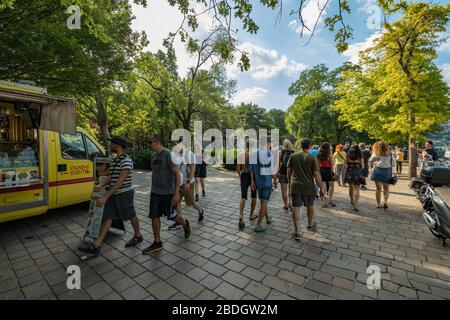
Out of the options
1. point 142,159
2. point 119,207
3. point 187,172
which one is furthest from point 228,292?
point 142,159

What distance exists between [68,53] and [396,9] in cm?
1298

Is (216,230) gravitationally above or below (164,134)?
below

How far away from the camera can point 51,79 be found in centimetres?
664

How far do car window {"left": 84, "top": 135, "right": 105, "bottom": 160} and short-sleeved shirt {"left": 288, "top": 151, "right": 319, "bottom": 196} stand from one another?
4758 millimetres

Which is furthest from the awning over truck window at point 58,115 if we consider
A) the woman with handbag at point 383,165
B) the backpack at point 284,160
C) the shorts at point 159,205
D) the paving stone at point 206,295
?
the woman with handbag at point 383,165

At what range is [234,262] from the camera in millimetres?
3188

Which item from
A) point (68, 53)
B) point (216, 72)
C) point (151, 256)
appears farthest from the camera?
point (216, 72)

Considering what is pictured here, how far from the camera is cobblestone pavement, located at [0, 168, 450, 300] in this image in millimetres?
2555

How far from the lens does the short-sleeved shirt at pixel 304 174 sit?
155 inches

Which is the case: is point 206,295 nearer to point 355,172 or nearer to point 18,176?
point 18,176

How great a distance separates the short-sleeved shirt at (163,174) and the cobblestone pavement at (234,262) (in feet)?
3.42
